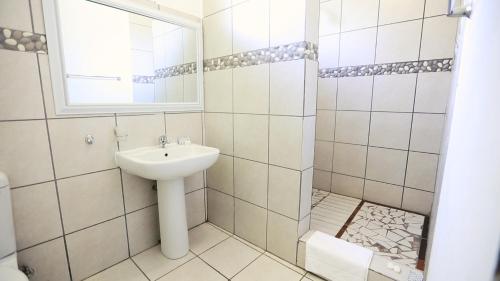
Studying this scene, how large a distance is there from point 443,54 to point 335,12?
95 centimetres

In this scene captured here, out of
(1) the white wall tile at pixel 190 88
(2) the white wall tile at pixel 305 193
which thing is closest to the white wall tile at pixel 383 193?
(2) the white wall tile at pixel 305 193

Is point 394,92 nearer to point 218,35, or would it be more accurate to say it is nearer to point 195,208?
point 218,35

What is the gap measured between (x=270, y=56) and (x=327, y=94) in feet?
3.48

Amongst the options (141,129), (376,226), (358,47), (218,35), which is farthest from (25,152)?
(358,47)

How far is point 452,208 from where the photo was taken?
1.54 ft

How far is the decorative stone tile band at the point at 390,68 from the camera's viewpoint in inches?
64.9

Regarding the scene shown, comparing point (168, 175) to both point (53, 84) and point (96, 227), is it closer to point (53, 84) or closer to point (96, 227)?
point (96, 227)

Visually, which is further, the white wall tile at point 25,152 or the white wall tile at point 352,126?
the white wall tile at point 352,126

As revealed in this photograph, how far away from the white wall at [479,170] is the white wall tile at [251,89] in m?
1.07

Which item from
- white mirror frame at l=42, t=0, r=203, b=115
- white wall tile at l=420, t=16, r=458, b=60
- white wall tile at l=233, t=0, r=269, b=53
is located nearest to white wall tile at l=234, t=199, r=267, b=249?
white mirror frame at l=42, t=0, r=203, b=115

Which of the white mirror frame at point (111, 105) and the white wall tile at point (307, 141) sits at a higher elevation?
the white mirror frame at point (111, 105)

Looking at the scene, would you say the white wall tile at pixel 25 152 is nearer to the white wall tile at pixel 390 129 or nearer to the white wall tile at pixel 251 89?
the white wall tile at pixel 251 89

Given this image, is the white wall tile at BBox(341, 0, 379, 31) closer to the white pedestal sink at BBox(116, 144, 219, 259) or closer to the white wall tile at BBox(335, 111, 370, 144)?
the white wall tile at BBox(335, 111, 370, 144)

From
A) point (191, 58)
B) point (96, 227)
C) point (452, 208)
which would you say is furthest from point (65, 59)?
point (452, 208)
